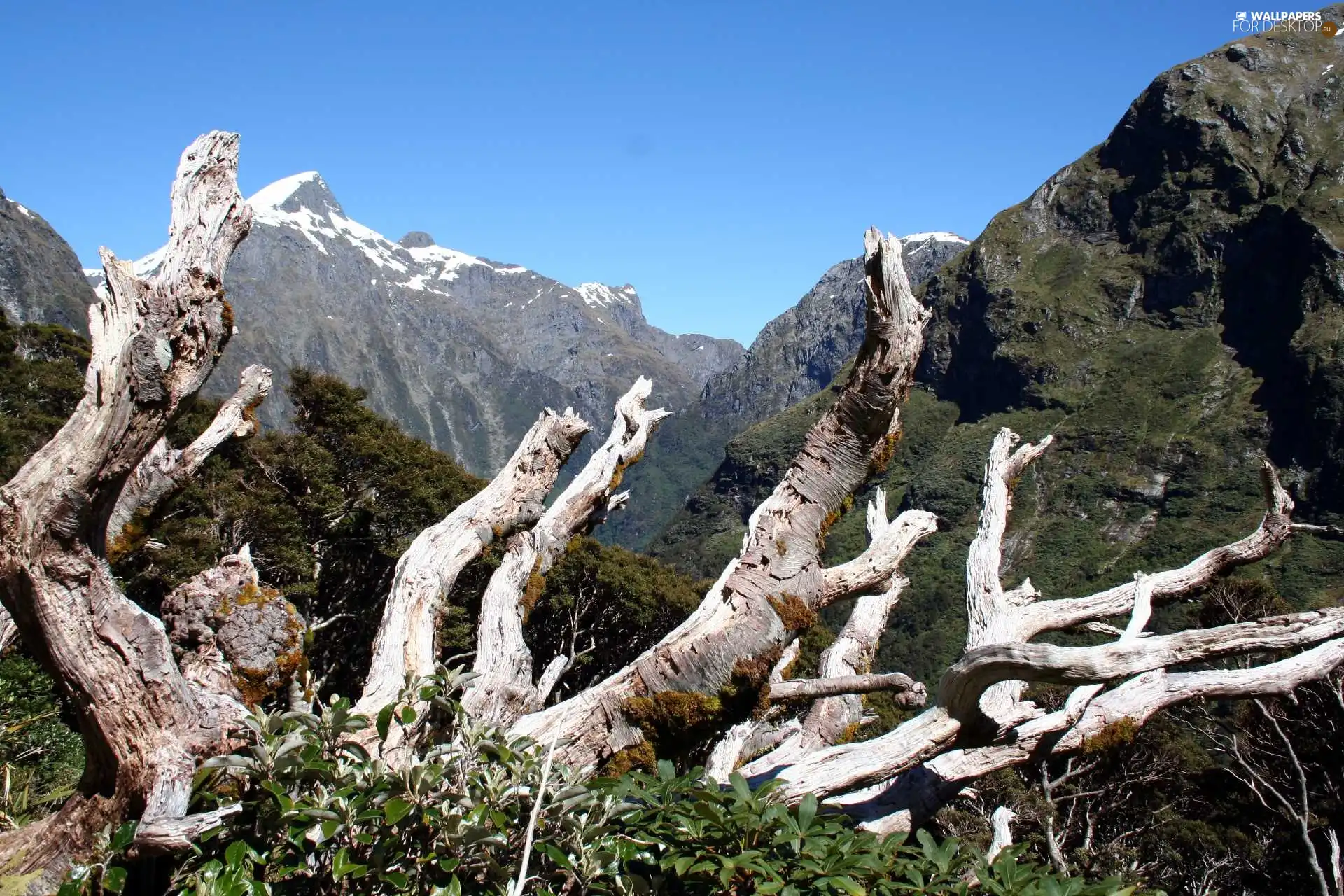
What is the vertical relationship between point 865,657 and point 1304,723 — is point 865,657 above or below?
above

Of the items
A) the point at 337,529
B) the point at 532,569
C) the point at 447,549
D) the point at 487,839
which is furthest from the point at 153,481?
the point at 337,529

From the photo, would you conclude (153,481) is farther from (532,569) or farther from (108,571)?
(108,571)

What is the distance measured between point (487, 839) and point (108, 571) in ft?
5.72

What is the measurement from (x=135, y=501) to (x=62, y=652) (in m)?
3.55

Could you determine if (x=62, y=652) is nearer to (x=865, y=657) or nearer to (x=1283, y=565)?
(x=865, y=657)

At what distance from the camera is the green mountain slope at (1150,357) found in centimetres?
11912

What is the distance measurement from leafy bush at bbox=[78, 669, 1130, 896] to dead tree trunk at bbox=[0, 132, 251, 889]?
10.6 inches

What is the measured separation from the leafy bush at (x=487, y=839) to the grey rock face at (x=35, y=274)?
174564 mm

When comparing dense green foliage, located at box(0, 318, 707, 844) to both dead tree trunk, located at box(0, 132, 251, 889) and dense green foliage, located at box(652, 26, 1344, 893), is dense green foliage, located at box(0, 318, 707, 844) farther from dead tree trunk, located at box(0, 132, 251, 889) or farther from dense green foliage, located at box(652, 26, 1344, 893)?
dense green foliage, located at box(652, 26, 1344, 893)

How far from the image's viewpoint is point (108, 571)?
3.21 meters

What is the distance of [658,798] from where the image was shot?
3.45 meters

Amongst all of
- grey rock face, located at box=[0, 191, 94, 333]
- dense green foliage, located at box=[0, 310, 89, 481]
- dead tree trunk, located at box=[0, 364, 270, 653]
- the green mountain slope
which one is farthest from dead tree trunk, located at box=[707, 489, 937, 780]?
grey rock face, located at box=[0, 191, 94, 333]

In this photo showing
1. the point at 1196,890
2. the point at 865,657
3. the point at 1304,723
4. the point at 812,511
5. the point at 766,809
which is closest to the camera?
the point at 766,809

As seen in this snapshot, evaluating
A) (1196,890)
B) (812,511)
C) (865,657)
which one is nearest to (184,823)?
(812,511)
